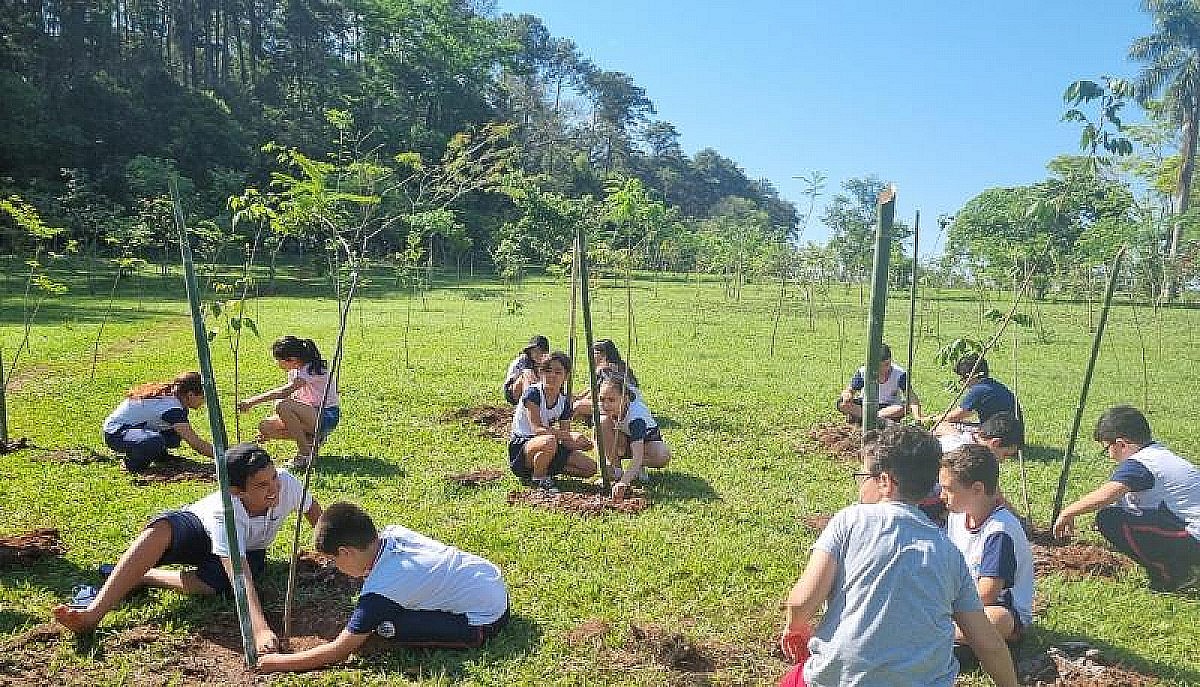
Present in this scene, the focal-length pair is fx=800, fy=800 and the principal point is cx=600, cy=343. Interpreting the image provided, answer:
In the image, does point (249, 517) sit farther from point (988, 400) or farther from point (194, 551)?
point (988, 400)

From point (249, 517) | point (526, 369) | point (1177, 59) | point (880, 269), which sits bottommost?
point (249, 517)

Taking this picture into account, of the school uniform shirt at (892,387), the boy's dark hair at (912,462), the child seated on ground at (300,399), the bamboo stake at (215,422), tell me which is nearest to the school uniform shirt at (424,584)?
the bamboo stake at (215,422)

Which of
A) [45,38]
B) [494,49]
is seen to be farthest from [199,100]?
[494,49]

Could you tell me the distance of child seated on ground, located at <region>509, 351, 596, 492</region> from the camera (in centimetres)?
623

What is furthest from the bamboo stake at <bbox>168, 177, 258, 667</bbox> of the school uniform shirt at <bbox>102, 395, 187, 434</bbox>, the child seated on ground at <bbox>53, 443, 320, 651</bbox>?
the school uniform shirt at <bbox>102, 395, 187, 434</bbox>

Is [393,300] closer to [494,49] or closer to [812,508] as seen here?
[812,508]

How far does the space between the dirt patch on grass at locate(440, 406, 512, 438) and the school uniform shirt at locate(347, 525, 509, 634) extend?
400cm

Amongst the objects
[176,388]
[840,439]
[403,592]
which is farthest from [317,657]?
[840,439]

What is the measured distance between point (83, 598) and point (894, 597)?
3.90 meters

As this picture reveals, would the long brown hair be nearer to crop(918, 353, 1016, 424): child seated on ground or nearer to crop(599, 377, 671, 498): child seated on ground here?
crop(599, 377, 671, 498): child seated on ground

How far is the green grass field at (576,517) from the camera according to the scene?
12.7 ft

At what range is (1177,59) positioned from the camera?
1387 inches

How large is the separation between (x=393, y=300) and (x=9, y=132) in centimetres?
1485

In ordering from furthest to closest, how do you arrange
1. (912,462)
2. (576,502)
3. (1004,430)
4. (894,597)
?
(576,502), (1004,430), (912,462), (894,597)
